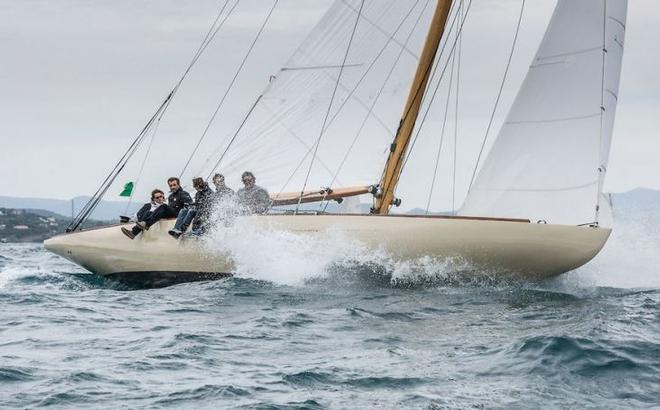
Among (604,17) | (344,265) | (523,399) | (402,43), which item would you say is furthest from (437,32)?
(523,399)

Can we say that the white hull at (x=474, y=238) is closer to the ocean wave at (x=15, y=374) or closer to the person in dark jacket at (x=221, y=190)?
the person in dark jacket at (x=221, y=190)

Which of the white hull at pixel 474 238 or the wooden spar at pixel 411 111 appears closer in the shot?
the white hull at pixel 474 238

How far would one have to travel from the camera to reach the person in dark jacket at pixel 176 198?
58.9 feet

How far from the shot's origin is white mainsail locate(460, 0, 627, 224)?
16.1m

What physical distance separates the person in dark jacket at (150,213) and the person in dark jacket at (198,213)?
1.91 feet

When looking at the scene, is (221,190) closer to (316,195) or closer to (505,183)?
(316,195)

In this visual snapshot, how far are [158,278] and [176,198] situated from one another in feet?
4.49

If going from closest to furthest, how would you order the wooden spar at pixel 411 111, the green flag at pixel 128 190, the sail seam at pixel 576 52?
the sail seam at pixel 576 52 → the wooden spar at pixel 411 111 → the green flag at pixel 128 190

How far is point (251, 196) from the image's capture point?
17.5 m

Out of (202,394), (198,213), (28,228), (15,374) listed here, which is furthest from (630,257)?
(28,228)

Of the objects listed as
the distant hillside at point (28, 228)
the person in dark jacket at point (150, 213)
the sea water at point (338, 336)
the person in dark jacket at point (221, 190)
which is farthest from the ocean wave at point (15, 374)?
the distant hillside at point (28, 228)

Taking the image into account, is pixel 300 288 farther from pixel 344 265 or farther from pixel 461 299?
pixel 461 299

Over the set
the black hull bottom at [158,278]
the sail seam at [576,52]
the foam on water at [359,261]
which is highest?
the sail seam at [576,52]

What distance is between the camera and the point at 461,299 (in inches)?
573
